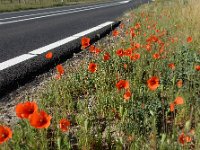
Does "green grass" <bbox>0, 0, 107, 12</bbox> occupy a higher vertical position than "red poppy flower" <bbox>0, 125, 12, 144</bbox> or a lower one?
lower

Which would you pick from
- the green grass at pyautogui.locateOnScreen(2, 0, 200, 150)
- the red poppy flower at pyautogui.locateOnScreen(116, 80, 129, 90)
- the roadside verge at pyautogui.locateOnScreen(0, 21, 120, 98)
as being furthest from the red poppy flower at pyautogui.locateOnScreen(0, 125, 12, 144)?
the roadside verge at pyautogui.locateOnScreen(0, 21, 120, 98)

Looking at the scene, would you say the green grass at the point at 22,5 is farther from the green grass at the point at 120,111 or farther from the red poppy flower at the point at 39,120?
the red poppy flower at the point at 39,120

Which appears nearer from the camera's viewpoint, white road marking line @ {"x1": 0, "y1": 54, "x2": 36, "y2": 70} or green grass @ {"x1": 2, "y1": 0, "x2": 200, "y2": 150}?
green grass @ {"x1": 2, "y1": 0, "x2": 200, "y2": 150}

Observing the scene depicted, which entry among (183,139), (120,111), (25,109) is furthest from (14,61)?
(183,139)

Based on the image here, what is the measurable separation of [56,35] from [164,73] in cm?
462

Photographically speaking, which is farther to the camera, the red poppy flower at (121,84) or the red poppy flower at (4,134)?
the red poppy flower at (121,84)

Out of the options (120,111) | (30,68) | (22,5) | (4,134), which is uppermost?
(4,134)

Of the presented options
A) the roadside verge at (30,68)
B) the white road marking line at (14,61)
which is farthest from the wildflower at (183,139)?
the white road marking line at (14,61)

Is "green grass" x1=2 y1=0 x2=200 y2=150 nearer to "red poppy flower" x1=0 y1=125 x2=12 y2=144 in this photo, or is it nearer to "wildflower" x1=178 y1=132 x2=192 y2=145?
"wildflower" x1=178 y1=132 x2=192 y2=145

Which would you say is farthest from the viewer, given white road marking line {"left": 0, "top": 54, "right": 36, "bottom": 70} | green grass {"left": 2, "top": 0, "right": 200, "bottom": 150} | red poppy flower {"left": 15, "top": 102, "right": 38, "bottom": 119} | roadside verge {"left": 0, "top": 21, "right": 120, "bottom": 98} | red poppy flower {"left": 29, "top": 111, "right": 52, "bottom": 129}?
white road marking line {"left": 0, "top": 54, "right": 36, "bottom": 70}

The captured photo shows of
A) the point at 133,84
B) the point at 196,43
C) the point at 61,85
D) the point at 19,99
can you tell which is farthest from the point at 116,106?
the point at 196,43

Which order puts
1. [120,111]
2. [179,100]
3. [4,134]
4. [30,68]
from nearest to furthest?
1. [4,134]
2. [179,100]
3. [120,111]
4. [30,68]

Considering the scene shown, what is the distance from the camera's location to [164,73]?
3.68 meters

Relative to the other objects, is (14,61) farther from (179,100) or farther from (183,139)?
(183,139)
